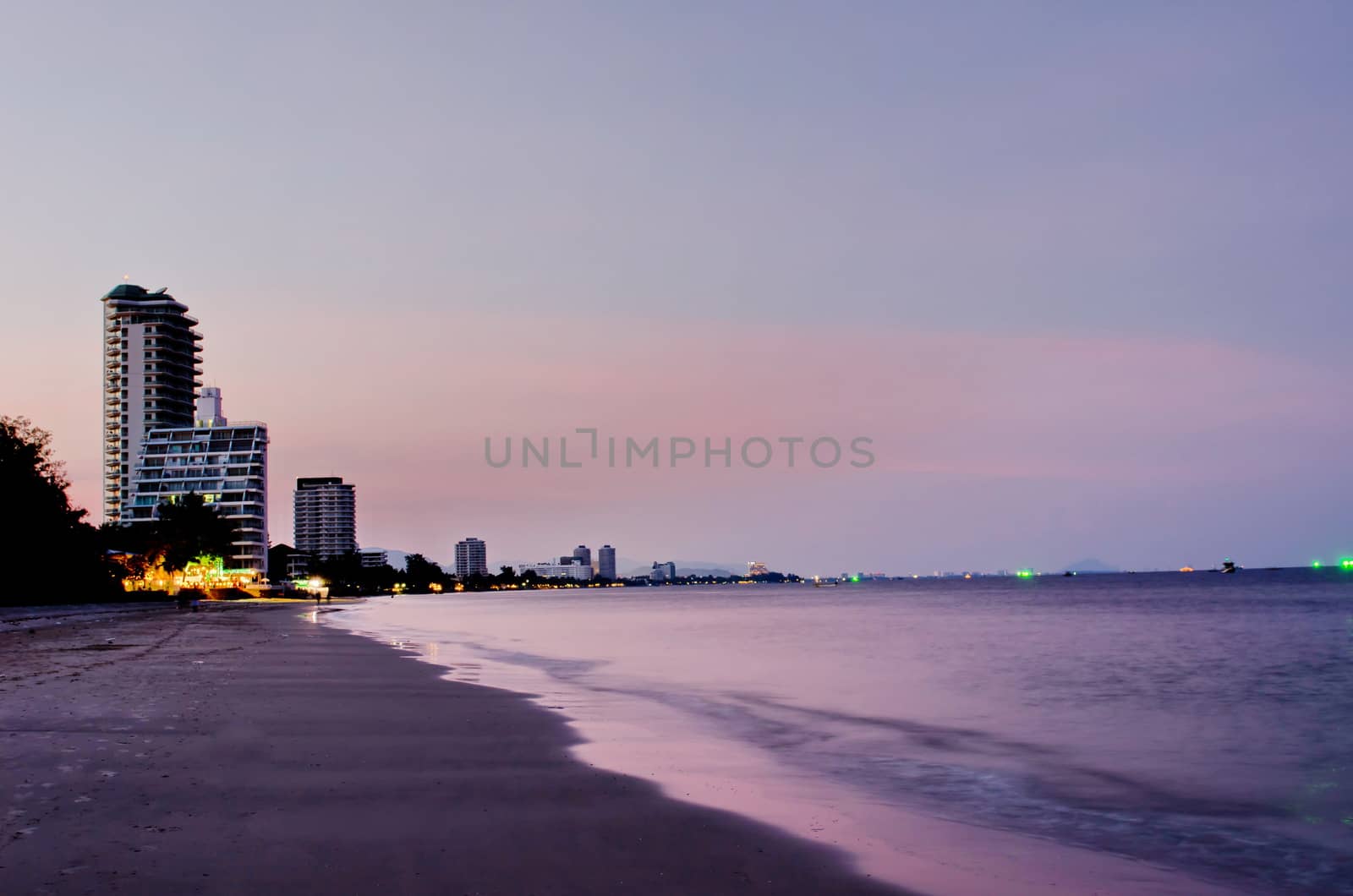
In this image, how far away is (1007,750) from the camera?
58.5ft

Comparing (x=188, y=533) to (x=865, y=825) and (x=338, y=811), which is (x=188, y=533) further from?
(x=865, y=825)

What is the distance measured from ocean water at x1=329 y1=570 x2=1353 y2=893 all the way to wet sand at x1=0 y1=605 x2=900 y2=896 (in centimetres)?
120

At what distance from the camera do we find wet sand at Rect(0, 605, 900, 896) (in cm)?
814

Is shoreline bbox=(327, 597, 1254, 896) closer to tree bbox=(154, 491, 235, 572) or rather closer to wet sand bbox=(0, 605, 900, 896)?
wet sand bbox=(0, 605, 900, 896)

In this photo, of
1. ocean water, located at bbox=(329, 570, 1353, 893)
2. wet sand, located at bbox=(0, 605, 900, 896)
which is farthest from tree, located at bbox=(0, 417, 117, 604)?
Answer: wet sand, located at bbox=(0, 605, 900, 896)

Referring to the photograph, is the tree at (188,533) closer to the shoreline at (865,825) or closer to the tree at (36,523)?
the tree at (36,523)

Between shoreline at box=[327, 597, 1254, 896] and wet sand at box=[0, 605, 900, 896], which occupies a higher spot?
wet sand at box=[0, 605, 900, 896]

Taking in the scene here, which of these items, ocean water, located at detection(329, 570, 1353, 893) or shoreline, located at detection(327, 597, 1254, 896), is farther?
ocean water, located at detection(329, 570, 1353, 893)

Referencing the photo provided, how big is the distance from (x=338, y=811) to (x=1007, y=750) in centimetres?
1185

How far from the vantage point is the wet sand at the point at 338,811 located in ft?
26.7

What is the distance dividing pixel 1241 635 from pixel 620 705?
4251 centimetres

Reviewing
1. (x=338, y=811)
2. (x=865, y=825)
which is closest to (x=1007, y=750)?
(x=865, y=825)

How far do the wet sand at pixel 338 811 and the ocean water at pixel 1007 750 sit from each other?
3.94 ft

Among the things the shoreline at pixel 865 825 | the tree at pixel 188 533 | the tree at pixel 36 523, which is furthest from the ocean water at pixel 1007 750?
the tree at pixel 188 533
